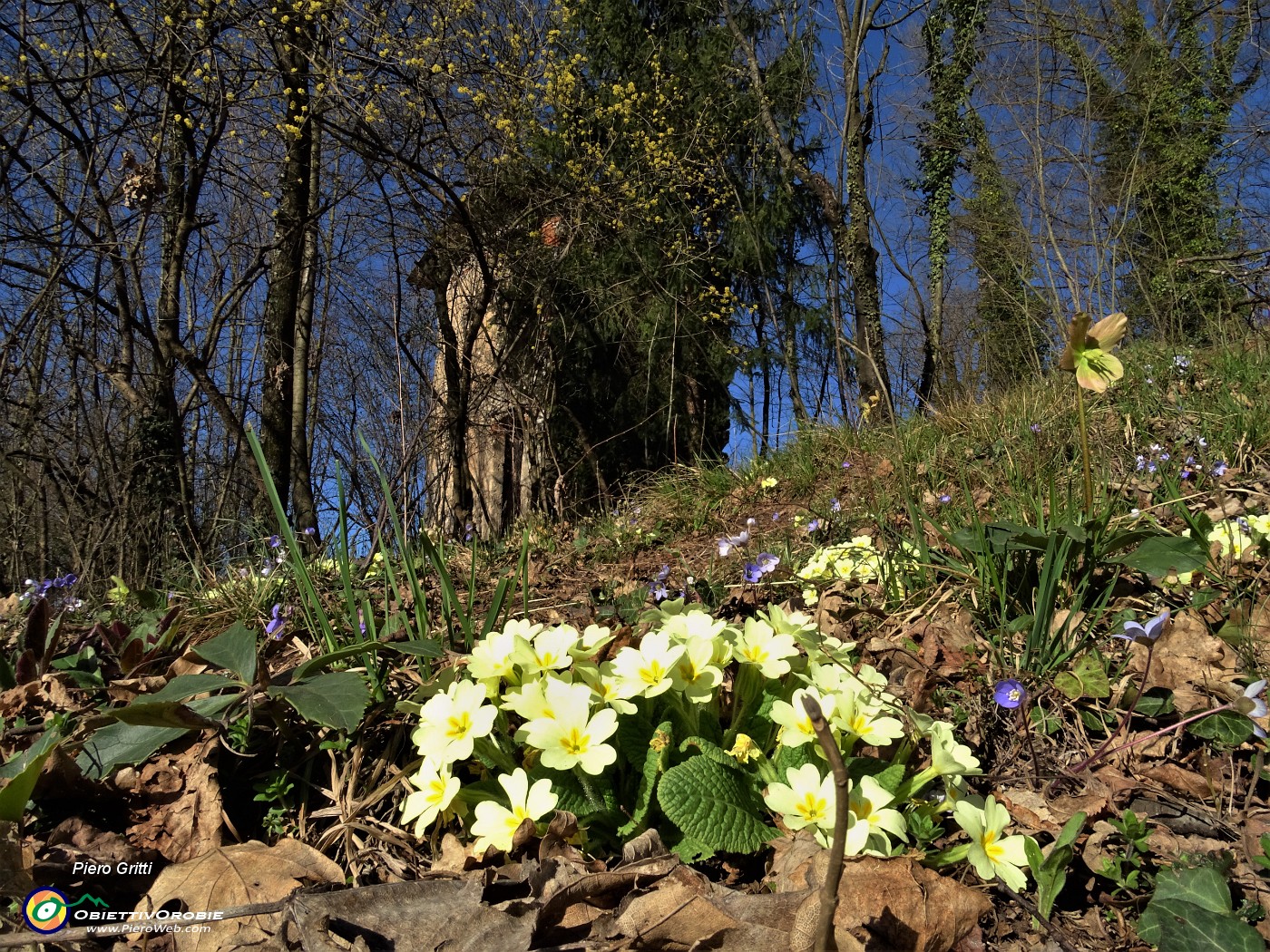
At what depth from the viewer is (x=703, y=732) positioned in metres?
1.13

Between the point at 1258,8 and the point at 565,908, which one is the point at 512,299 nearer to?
the point at 565,908

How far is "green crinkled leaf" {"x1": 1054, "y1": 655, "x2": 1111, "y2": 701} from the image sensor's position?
128cm

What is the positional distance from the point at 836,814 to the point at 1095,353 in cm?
133

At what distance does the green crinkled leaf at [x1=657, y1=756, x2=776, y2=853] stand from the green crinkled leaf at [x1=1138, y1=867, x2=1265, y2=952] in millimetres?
437

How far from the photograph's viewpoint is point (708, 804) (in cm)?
93

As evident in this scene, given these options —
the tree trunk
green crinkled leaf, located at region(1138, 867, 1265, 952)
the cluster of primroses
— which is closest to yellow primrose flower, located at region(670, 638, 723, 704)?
the cluster of primroses

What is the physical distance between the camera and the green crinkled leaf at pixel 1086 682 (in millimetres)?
1275

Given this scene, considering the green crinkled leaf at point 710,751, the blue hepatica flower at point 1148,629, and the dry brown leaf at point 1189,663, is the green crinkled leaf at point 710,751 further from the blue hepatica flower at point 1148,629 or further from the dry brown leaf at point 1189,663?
the dry brown leaf at point 1189,663

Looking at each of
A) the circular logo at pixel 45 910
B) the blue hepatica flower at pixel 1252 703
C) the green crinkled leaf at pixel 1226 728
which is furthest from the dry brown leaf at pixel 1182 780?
the circular logo at pixel 45 910

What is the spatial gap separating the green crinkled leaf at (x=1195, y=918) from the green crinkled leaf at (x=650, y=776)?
0.59 meters

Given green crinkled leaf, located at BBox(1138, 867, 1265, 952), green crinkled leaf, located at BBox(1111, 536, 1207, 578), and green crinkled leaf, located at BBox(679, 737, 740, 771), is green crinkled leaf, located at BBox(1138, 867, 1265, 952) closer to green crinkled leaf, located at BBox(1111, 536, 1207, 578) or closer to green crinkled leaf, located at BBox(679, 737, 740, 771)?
green crinkled leaf, located at BBox(679, 737, 740, 771)

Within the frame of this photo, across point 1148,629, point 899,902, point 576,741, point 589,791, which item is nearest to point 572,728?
point 576,741

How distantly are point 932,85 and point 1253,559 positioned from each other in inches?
455

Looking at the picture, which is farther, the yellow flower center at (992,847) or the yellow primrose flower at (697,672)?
the yellow primrose flower at (697,672)
